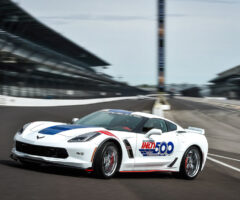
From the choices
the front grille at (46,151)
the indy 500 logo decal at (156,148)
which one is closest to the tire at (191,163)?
the indy 500 logo decal at (156,148)

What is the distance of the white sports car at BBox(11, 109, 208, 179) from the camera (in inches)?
249

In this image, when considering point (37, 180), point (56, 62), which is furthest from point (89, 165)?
point (56, 62)

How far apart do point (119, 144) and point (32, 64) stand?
26.0 metres

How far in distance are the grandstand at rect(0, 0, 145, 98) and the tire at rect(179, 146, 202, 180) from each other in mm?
19390

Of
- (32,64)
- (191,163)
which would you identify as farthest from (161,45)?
(191,163)

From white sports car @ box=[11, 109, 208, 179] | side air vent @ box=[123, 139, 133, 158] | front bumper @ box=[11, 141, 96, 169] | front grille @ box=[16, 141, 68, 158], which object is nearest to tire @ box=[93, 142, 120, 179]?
white sports car @ box=[11, 109, 208, 179]

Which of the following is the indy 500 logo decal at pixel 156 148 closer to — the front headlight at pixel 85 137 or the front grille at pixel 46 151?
the front headlight at pixel 85 137

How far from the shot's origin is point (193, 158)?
8.59m

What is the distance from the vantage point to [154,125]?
7934mm

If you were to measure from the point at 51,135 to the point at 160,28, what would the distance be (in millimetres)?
30505

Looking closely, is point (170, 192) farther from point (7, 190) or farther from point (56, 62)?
point (56, 62)

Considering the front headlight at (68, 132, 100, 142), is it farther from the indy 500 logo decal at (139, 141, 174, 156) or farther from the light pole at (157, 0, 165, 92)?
the light pole at (157, 0, 165, 92)

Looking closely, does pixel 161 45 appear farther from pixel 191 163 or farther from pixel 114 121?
pixel 114 121

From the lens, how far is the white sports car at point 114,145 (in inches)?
249
